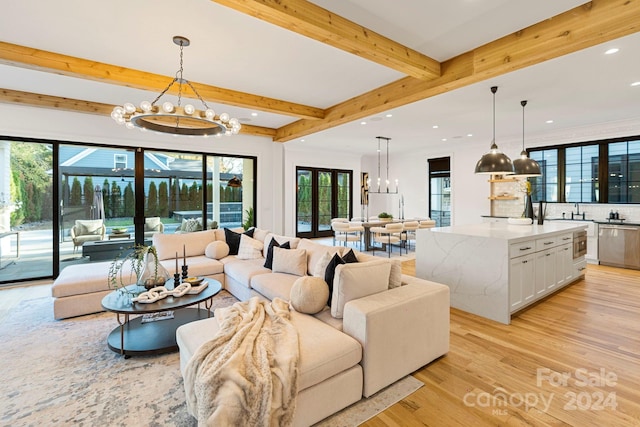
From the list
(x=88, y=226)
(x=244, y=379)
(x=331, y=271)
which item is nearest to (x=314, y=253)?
(x=331, y=271)

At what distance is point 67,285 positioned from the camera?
11.5ft

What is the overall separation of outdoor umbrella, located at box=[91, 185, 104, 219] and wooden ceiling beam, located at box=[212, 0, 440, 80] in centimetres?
509

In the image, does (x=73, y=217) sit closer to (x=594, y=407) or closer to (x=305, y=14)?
(x=305, y=14)

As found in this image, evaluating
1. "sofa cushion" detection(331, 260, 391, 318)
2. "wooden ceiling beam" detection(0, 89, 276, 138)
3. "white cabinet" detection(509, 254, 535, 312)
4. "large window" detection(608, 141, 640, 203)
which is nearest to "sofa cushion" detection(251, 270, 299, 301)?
"sofa cushion" detection(331, 260, 391, 318)

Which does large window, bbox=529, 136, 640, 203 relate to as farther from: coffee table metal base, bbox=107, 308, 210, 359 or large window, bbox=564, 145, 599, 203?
coffee table metal base, bbox=107, 308, 210, 359

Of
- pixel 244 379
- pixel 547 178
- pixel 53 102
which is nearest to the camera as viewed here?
pixel 244 379

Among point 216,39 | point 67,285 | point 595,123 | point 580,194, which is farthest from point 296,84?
point 580,194

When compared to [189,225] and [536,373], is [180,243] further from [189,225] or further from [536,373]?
[536,373]

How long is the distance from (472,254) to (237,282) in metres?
3.06

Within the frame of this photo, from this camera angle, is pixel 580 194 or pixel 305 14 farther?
pixel 580 194

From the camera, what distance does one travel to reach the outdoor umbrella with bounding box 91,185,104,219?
18.8 feet

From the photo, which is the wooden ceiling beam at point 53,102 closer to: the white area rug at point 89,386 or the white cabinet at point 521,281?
the white area rug at point 89,386

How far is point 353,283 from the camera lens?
2391mm

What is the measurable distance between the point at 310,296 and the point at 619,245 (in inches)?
266
